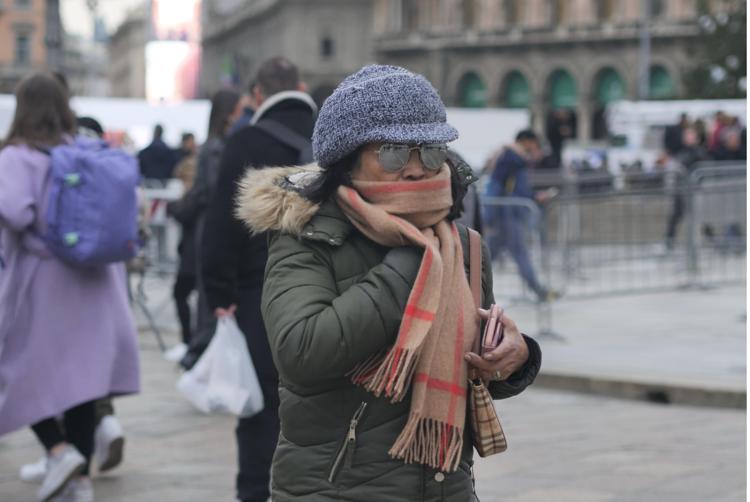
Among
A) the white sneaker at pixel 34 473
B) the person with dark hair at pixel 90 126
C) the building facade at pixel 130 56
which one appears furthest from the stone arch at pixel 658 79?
the building facade at pixel 130 56

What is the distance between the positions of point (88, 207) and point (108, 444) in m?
1.19

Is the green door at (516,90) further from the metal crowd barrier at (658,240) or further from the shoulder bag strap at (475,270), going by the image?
the shoulder bag strap at (475,270)

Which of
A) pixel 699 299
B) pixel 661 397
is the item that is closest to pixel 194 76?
pixel 699 299

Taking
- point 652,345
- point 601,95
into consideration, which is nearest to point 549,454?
point 652,345

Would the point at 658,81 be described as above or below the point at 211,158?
above

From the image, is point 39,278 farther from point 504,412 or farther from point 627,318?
point 627,318

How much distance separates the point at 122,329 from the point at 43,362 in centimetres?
41

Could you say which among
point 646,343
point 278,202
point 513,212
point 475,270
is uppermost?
point 278,202

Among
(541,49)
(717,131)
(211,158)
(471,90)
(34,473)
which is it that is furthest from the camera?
(471,90)

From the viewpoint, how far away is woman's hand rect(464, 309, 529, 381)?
10.7 feet

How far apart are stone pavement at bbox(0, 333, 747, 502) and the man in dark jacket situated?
80 cm

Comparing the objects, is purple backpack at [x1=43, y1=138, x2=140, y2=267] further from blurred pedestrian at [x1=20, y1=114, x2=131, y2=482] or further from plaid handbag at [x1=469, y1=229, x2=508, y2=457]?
plaid handbag at [x1=469, y1=229, x2=508, y2=457]

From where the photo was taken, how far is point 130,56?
15125 centimetres

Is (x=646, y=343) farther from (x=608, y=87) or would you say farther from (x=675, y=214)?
(x=608, y=87)
